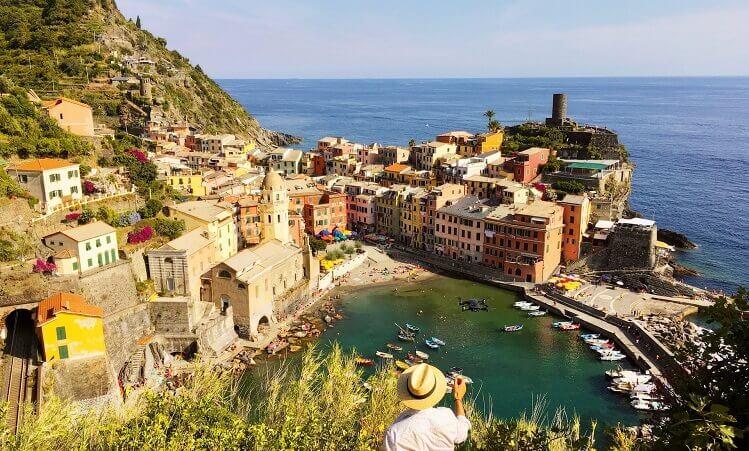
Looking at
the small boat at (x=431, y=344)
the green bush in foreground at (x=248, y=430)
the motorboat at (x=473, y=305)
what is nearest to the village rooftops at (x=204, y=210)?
the small boat at (x=431, y=344)

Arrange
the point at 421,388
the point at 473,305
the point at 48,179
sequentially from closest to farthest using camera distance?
the point at 421,388
the point at 48,179
the point at 473,305

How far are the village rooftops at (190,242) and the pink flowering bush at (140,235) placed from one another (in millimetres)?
1575

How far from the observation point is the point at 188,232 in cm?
3656

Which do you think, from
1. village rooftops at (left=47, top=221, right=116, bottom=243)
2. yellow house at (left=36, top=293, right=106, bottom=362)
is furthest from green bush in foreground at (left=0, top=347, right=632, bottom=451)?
village rooftops at (left=47, top=221, right=116, bottom=243)

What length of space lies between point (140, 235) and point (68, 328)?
1010 centimetres

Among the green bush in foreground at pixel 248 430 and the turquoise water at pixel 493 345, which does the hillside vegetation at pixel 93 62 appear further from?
the green bush in foreground at pixel 248 430

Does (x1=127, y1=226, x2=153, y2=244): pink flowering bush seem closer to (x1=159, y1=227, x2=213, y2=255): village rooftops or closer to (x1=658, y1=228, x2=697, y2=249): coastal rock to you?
(x1=159, y1=227, x2=213, y2=255): village rooftops

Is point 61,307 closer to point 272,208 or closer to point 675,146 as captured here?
point 272,208

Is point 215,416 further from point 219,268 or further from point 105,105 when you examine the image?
point 105,105

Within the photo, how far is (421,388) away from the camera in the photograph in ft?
18.6

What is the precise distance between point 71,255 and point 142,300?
4888 millimetres

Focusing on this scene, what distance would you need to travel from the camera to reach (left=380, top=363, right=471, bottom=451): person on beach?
5.73 meters

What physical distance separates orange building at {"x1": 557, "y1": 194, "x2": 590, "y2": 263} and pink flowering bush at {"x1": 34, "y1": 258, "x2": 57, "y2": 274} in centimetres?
3884

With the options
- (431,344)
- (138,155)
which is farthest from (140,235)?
(431,344)
